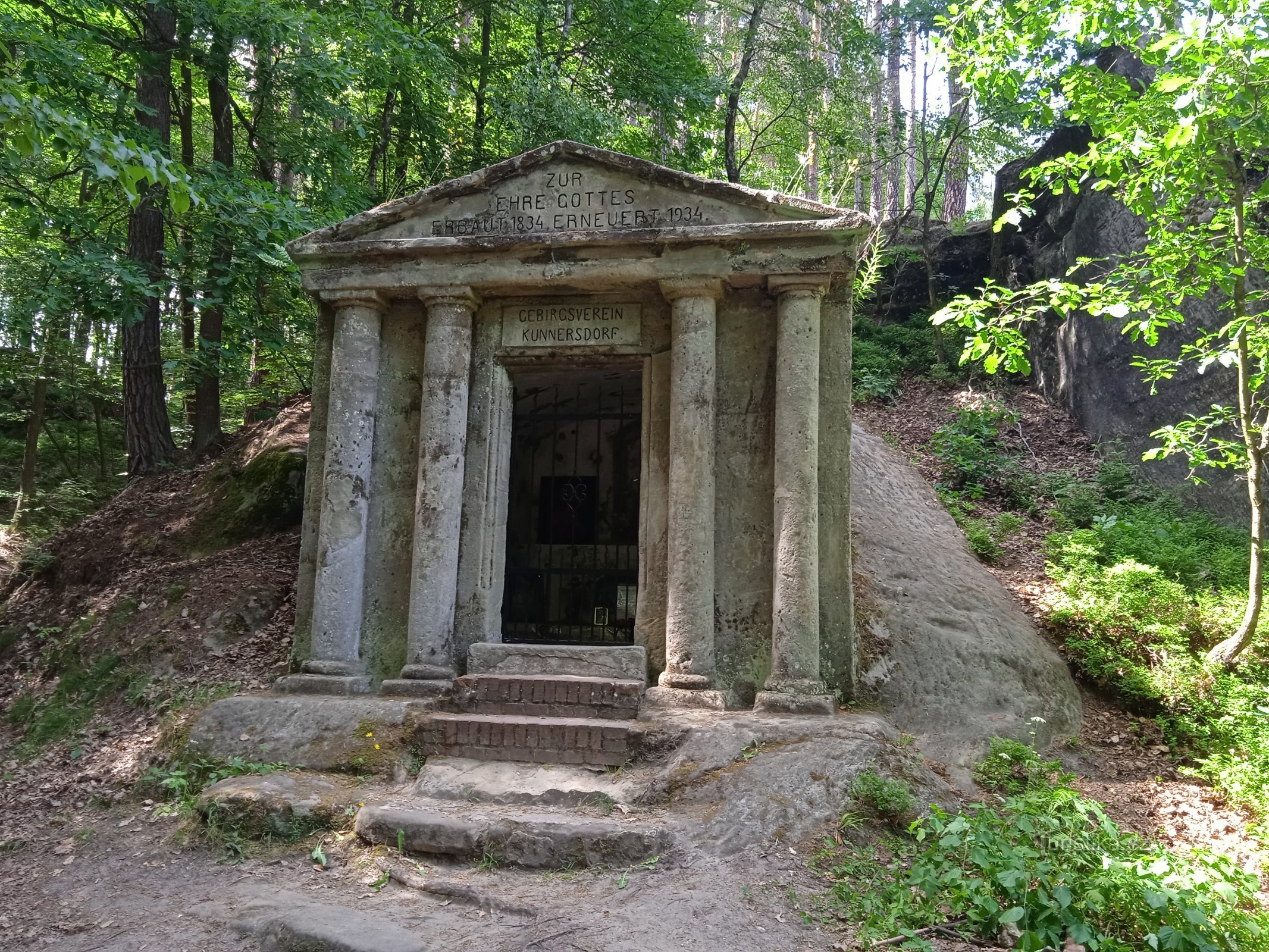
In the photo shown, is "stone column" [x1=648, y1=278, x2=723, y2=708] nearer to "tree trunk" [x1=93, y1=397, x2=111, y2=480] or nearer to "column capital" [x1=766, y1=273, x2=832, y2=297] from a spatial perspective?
"column capital" [x1=766, y1=273, x2=832, y2=297]

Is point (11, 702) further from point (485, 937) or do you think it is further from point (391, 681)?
point (485, 937)

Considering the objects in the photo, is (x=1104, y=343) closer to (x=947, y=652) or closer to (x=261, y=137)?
(x=947, y=652)

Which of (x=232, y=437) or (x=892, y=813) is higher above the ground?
(x=232, y=437)

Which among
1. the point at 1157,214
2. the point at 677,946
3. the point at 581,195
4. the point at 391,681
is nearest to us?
the point at 677,946

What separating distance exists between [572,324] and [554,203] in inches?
37.3

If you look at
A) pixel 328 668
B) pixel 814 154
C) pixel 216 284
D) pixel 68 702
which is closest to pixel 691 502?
pixel 328 668

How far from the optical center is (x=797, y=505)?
6.16 m

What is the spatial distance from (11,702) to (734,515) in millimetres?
6448

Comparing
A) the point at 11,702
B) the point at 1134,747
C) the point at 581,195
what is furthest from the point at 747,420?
the point at 11,702

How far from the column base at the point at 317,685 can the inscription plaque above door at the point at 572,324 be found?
288cm

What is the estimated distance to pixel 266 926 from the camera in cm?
381

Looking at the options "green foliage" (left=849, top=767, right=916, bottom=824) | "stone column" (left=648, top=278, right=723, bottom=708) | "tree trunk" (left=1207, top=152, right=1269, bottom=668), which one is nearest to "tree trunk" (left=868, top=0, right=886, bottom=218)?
"tree trunk" (left=1207, top=152, right=1269, bottom=668)

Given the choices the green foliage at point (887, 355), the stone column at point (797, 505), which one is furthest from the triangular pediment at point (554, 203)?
the green foliage at point (887, 355)

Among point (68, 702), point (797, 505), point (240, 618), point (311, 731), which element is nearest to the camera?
point (311, 731)
